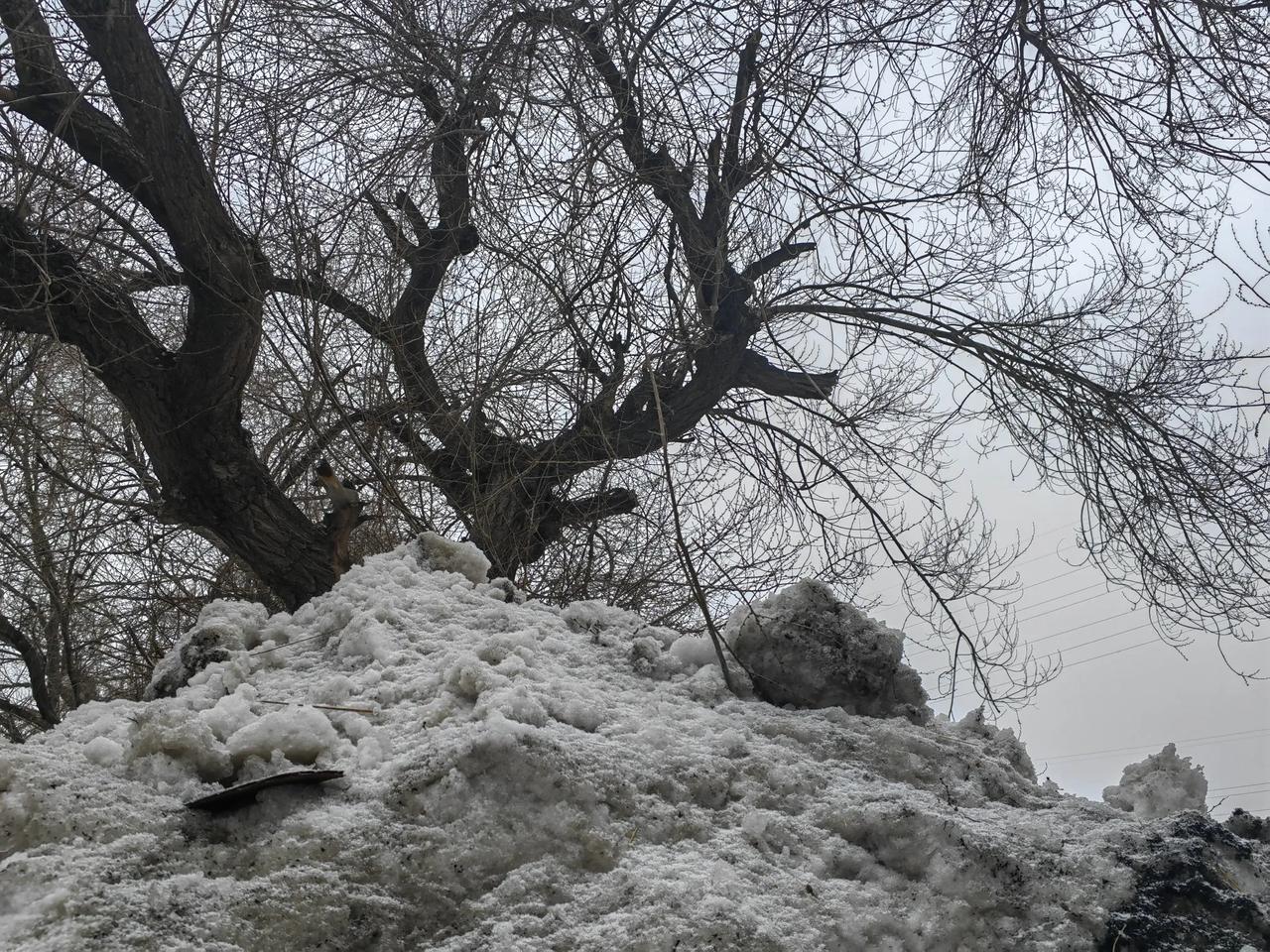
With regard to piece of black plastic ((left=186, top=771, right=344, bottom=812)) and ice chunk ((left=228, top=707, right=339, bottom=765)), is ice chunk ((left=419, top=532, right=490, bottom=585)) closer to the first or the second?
ice chunk ((left=228, top=707, right=339, bottom=765))

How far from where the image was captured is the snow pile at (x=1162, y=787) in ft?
5.94

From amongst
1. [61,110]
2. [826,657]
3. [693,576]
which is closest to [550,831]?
[693,576]

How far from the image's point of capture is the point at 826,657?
2.05 meters

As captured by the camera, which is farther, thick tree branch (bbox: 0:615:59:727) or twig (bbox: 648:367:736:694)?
thick tree branch (bbox: 0:615:59:727)

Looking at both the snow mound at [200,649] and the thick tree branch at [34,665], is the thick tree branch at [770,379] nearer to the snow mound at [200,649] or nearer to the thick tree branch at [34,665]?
the snow mound at [200,649]

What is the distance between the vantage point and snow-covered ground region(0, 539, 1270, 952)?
1.24m

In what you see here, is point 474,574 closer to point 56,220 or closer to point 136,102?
point 136,102

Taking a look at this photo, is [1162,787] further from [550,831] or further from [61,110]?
[61,110]

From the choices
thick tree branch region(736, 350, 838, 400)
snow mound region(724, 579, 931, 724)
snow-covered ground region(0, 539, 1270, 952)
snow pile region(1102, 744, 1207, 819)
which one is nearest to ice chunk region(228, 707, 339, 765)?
snow-covered ground region(0, 539, 1270, 952)

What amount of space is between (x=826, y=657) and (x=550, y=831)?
2.74ft

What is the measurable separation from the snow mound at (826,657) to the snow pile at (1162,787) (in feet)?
1.29

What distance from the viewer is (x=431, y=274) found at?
4402 mm

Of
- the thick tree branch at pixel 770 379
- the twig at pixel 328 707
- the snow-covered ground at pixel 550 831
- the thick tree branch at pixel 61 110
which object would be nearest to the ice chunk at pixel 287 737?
the snow-covered ground at pixel 550 831

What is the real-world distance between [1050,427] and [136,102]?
4201 millimetres
